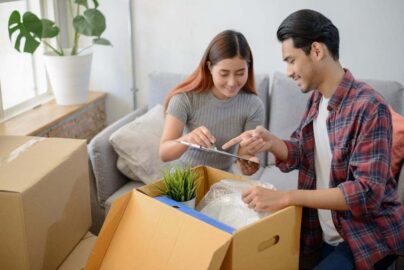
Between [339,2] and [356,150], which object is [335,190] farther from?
[339,2]

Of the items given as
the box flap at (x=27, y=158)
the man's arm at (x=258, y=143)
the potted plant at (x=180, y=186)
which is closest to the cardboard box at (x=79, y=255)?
the box flap at (x=27, y=158)

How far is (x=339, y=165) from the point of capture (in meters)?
1.42

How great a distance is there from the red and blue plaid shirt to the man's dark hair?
0.14 meters

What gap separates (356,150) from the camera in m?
1.35

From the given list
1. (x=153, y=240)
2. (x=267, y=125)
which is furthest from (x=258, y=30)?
(x=153, y=240)

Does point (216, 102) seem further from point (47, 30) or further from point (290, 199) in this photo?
point (47, 30)

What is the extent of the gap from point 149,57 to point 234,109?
4.00ft

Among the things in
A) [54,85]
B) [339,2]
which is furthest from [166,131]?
[339,2]

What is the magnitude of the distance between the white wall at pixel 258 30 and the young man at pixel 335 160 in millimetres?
1247

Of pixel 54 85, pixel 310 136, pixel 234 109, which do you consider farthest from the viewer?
pixel 54 85

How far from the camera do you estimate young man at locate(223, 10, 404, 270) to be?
1314 mm

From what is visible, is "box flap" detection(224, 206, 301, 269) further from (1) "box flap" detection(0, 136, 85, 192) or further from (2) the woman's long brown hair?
(2) the woman's long brown hair

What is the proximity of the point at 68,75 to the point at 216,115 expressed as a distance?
1088mm

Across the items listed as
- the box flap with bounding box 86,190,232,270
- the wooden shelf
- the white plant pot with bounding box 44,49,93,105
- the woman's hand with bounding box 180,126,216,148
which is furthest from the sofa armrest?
the box flap with bounding box 86,190,232,270
